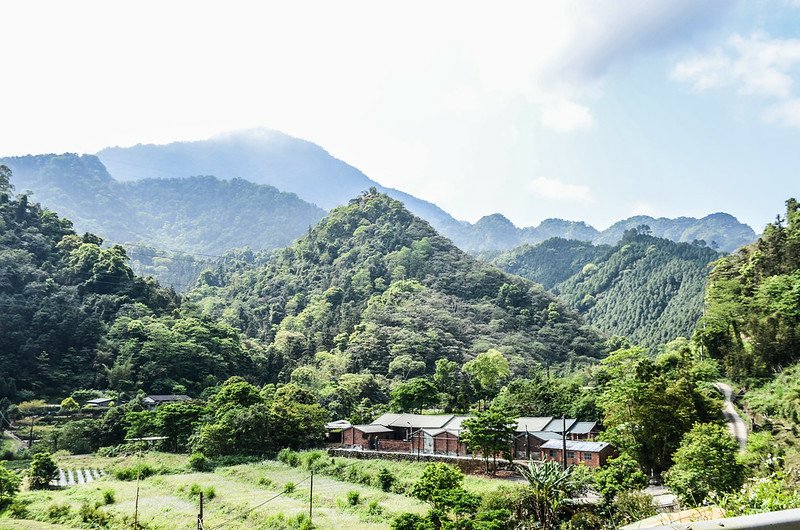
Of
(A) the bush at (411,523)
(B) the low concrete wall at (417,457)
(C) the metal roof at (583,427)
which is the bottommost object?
(B) the low concrete wall at (417,457)

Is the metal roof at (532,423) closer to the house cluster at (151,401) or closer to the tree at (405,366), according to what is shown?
the tree at (405,366)

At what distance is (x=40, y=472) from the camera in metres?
34.6

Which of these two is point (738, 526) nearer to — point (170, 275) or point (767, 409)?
point (767, 409)

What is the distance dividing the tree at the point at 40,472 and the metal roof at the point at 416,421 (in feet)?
76.6

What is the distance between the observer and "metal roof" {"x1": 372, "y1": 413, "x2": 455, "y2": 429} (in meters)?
45.0

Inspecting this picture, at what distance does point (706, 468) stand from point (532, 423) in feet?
60.6

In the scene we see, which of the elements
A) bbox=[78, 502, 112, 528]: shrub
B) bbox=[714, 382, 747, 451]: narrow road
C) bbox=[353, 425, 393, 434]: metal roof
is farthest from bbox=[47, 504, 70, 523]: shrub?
bbox=[714, 382, 747, 451]: narrow road

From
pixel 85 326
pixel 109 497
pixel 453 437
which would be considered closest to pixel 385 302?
pixel 85 326

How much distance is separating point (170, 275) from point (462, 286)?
10581cm

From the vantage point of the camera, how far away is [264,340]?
90.2 meters

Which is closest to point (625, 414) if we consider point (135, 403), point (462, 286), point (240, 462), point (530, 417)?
point (530, 417)

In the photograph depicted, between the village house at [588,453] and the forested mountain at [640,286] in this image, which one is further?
A: the forested mountain at [640,286]

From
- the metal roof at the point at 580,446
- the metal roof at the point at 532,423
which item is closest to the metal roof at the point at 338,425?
the metal roof at the point at 532,423

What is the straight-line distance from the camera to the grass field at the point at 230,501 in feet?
86.2
